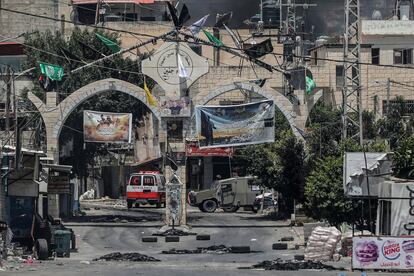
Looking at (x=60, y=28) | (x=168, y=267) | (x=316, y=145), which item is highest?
(x=60, y=28)

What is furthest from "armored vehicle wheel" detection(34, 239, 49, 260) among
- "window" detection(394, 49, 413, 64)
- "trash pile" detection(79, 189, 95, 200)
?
"window" detection(394, 49, 413, 64)

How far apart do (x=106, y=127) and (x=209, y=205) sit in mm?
13862

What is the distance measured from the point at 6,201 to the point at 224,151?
3484cm

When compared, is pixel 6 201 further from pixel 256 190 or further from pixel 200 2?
pixel 200 2

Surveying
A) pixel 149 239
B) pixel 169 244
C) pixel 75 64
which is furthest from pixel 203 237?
pixel 75 64

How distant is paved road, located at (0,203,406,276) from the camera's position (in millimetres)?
30844

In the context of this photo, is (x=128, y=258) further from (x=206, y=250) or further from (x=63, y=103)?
(x=63, y=103)

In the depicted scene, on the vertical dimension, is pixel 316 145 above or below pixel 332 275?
above

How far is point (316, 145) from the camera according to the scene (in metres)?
50.8

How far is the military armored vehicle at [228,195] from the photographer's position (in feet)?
205

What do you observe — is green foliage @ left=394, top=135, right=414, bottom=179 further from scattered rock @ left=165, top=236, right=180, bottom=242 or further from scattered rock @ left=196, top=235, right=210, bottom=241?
scattered rock @ left=165, top=236, right=180, bottom=242

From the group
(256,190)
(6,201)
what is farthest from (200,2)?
(6,201)

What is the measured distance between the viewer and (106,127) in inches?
2064

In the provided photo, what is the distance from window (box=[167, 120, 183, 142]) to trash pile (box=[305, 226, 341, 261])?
15.0 m
